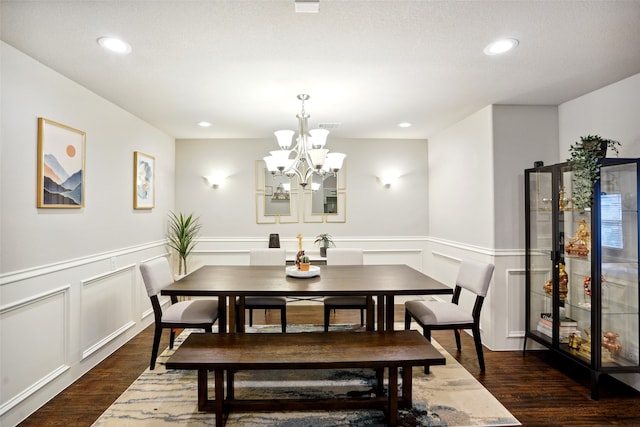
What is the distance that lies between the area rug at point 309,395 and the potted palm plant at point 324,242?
6.77 feet

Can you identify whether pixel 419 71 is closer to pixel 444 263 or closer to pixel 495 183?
pixel 495 183

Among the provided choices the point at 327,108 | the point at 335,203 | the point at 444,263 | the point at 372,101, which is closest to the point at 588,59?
the point at 372,101

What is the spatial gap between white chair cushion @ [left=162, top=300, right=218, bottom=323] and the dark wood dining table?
225 mm

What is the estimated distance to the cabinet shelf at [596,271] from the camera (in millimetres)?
2652

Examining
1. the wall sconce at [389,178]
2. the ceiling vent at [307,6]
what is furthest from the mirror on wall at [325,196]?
the ceiling vent at [307,6]

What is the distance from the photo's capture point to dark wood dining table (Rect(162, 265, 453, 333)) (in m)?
2.54

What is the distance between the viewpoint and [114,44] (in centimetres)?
222

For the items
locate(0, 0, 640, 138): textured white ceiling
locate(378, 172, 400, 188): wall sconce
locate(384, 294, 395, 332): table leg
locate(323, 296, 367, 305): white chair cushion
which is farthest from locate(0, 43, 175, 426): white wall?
locate(378, 172, 400, 188): wall sconce

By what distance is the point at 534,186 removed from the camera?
339 centimetres

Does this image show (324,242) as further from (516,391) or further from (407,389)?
(516,391)

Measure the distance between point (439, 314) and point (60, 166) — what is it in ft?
10.5

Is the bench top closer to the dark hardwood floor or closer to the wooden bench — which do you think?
the wooden bench

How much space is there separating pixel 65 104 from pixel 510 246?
4.09 m

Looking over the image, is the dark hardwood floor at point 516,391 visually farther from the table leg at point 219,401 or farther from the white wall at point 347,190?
the white wall at point 347,190
